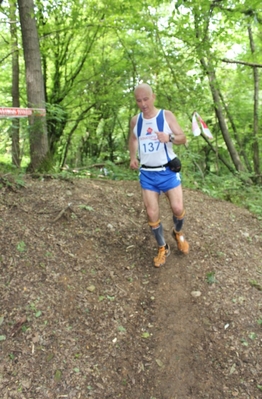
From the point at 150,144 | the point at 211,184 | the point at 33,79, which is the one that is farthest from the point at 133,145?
the point at 211,184

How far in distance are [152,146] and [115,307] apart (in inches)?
70.1

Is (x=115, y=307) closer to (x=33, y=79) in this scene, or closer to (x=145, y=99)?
(x=145, y=99)

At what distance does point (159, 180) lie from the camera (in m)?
3.65

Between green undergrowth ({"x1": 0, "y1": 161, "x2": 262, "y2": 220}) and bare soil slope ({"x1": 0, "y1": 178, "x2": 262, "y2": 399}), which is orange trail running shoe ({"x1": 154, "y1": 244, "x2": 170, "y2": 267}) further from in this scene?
green undergrowth ({"x1": 0, "y1": 161, "x2": 262, "y2": 220})

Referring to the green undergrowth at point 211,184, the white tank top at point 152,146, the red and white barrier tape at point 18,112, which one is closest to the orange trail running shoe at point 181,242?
the white tank top at point 152,146

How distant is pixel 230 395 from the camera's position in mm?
2439

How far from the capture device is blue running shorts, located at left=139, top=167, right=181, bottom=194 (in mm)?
3637

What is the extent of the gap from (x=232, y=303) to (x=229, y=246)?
3.87 ft

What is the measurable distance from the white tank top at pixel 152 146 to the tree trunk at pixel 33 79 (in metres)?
2.69

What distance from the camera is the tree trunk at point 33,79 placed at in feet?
18.4

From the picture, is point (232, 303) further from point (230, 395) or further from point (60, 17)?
point (60, 17)

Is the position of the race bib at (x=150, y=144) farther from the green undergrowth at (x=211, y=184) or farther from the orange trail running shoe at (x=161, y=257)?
the green undergrowth at (x=211, y=184)

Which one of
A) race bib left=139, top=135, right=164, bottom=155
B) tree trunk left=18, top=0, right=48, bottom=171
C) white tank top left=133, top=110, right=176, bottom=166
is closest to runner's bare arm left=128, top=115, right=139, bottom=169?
white tank top left=133, top=110, right=176, bottom=166

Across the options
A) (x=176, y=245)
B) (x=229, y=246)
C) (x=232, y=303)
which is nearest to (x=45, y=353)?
(x=232, y=303)
